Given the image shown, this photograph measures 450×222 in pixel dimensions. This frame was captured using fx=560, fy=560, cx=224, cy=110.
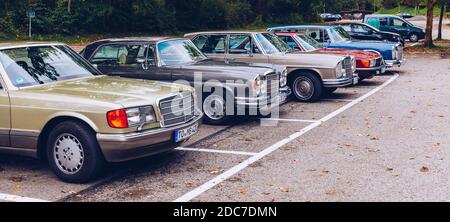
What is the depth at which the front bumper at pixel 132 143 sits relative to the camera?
6.02 metres

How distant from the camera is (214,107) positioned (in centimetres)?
984

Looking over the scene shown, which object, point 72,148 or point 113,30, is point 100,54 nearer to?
point 72,148

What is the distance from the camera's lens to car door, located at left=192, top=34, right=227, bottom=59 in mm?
12078

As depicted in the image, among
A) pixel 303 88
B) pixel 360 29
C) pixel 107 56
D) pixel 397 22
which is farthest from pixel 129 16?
pixel 107 56

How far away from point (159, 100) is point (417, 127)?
16.3 ft

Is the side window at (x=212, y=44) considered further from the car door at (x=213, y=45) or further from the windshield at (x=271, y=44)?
the windshield at (x=271, y=44)

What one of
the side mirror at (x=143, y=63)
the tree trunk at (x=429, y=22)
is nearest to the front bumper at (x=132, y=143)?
the side mirror at (x=143, y=63)

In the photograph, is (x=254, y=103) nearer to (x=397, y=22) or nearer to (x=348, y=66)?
(x=348, y=66)

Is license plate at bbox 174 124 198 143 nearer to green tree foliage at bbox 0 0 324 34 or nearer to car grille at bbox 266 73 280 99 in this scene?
car grille at bbox 266 73 280 99

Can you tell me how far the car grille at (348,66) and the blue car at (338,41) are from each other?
317 centimetres

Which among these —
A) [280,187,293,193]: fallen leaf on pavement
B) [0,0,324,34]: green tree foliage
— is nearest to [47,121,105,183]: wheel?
[280,187,293,193]: fallen leaf on pavement

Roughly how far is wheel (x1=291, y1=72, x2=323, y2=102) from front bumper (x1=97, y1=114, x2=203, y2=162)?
649 centimetres

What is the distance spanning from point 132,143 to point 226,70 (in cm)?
395
